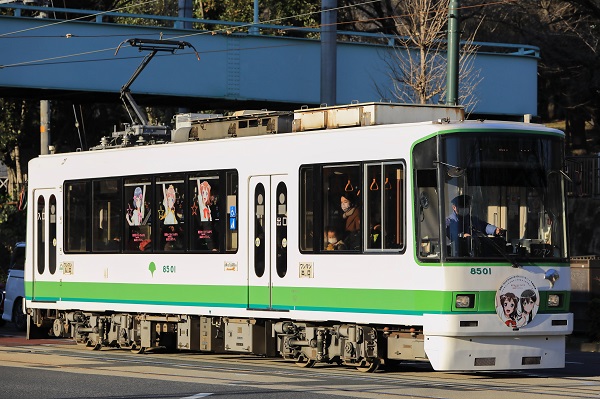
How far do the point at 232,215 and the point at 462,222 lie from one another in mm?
4261

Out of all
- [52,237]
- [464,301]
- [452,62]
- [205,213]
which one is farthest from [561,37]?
[464,301]

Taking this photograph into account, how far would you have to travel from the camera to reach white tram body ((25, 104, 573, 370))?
16219 millimetres

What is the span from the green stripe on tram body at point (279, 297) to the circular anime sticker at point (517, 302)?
13 centimetres

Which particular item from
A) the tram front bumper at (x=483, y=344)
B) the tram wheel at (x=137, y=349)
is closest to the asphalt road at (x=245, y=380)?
the tram front bumper at (x=483, y=344)

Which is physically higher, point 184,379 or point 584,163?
point 584,163

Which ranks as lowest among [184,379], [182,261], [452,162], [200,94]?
[184,379]

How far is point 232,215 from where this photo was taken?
19.4m

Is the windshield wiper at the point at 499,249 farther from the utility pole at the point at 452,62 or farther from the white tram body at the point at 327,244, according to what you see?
the utility pole at the point at 452,62

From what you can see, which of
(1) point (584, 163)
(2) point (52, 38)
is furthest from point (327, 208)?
(1) point (584, 163)

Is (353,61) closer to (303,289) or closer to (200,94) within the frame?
(200,94)

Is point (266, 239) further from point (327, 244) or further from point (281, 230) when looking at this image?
point (327, 244)

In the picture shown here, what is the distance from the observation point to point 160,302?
20812 mm

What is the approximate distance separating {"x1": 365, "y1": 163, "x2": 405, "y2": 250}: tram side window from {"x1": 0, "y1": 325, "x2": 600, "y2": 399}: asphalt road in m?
1.68

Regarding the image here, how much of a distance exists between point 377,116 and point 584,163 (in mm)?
17200
